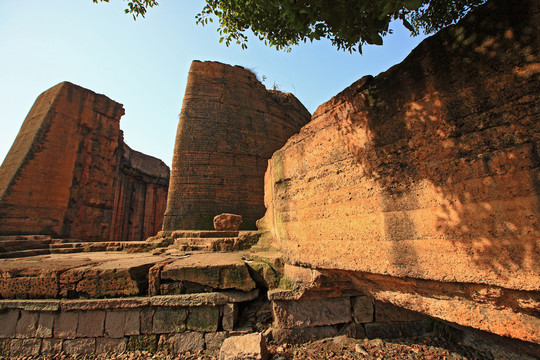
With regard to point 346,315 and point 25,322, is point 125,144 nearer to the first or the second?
point 25,322

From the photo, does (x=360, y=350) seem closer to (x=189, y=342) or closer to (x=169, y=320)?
(x=189, y=342)

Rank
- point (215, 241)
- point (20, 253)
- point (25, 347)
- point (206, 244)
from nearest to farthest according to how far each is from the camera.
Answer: point (25, 347), point (215, 241), point (206, 244), point (20, 253)

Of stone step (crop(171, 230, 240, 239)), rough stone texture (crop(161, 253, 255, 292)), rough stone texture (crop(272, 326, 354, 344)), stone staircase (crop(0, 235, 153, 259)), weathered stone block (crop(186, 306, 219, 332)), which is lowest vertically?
rough stone texture (crop(272, 326, 354, 344))

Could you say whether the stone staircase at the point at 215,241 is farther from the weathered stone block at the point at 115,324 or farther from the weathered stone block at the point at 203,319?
the weathered stone block at the point at 115,324

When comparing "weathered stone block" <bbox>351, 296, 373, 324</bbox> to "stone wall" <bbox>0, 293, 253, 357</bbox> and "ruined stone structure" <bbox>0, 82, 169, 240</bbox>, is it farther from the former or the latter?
"ruined stone structure" <bbox>0, 82, 169, 240</bbox>

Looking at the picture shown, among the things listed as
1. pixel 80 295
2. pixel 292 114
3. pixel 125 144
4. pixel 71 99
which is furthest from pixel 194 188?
pixel 125 144

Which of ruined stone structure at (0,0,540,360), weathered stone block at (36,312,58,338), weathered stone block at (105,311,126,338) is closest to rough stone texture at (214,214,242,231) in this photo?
ruined stone structure at (0,0,540,360)

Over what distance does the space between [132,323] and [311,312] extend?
Result: 7.62 ft

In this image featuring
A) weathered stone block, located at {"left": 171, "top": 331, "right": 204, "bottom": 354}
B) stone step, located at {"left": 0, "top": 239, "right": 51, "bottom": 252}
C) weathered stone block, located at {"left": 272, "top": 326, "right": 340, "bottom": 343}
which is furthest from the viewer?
stone step, located at {"left": 0, "top": 239, "right": 51, "bottom": 252}

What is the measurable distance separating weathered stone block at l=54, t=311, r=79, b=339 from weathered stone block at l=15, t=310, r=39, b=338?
338 millimetres

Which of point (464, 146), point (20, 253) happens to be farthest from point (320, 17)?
point (20, 253)

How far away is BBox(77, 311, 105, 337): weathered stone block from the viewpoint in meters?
3.24

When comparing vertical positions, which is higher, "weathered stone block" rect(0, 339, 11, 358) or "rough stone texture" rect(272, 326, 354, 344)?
"rough stone texture" rect(272, 326, 354, 344)

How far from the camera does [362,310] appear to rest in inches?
119
